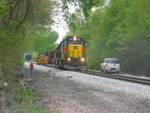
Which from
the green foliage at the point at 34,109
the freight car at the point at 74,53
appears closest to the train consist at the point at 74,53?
the freight car at the point at 74,53

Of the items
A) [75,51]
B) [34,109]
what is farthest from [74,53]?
[34,109]

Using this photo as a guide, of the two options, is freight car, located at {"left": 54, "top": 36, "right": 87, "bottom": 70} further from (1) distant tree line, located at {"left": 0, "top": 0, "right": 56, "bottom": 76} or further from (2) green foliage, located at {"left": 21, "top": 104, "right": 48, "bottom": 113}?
(2) green foliage, located at {"left": 21, "top": 104, "right": 48, "bottom": 113}

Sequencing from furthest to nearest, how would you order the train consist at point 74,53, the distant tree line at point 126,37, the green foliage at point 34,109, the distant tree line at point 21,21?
the distant tree line at point 126,37, the train consist at point 74,53, the distant tree line at point 21,21, the green foliage at point 34,109

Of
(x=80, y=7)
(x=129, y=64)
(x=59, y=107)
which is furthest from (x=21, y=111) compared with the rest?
(x=129, y=64)

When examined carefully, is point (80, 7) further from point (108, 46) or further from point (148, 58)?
point (108, 46)

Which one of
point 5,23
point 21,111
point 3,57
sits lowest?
point 21,111

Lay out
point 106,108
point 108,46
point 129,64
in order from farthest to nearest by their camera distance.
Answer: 1. point 108,46
2. point 129,64
3. point 106,108

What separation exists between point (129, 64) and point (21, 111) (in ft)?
100

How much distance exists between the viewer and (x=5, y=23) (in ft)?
38.9

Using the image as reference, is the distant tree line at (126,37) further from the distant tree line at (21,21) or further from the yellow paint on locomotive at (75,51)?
the distant tree line at (21,21)

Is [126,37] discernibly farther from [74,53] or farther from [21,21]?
[21,21]

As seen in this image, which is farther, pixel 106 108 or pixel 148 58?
pixel 148 58

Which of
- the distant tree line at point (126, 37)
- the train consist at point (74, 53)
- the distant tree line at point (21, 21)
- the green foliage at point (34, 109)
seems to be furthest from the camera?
the distant tree line at point (126, 37)

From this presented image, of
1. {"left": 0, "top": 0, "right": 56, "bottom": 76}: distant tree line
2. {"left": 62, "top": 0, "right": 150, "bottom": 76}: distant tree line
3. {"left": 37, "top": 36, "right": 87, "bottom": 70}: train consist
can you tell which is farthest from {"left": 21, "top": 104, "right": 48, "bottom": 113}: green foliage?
{"left": 37, "top": 36, "right": 87, "bottom": 70}: train consist
